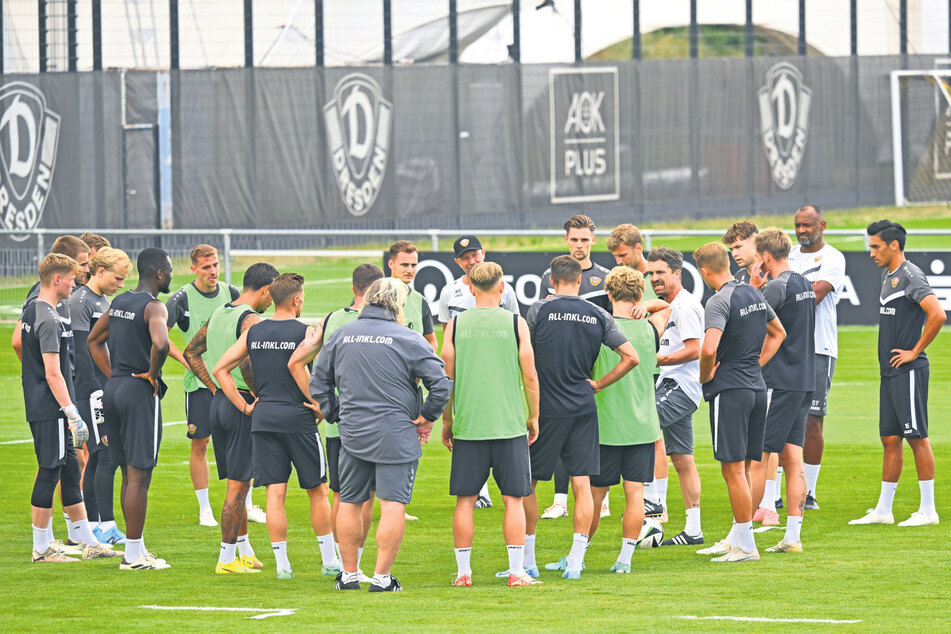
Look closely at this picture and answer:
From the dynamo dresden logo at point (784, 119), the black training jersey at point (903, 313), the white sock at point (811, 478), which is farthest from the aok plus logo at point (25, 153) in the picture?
the black training jersey at point (903, 313)

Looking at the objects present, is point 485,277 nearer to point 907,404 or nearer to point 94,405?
point 94,405

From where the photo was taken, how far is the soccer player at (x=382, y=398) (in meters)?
8.62

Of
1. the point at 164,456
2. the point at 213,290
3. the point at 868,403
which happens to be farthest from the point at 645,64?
the point at 213,290

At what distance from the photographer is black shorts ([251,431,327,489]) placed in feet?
30.0

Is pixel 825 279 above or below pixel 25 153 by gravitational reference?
below

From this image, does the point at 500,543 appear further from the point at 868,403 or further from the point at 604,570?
the point at 868,403

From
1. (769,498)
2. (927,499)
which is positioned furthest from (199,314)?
(927,499)

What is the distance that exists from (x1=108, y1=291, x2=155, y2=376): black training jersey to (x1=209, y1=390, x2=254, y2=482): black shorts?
21.4 inches

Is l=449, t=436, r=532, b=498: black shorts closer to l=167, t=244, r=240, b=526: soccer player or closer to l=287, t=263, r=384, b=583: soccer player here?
l=287, t=263, r=384, b=583: soccer player

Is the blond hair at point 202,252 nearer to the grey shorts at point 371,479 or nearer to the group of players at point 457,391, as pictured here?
the group of players at point 457,391

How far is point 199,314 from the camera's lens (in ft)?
36.2

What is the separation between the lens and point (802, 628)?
24.9ft

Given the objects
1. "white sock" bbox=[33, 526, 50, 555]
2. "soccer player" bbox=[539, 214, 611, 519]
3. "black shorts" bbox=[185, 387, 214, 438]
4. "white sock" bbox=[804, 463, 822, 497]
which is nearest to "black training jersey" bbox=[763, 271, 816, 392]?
"white sock" bbox=[804, 463, 822, 497]

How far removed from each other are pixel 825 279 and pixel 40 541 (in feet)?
20.2
